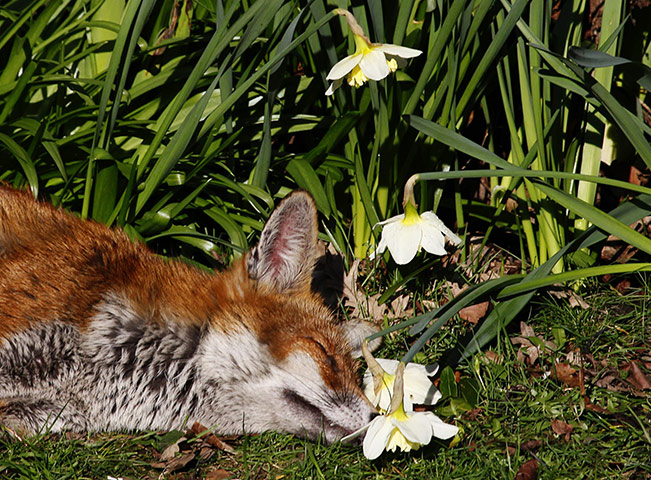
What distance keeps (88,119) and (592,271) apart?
2956 millimetres

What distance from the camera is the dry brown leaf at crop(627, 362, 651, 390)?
3.21 metres

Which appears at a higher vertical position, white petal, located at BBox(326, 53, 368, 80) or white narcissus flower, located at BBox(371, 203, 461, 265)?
white petal, located at BBox(326, 53, 368, 80)

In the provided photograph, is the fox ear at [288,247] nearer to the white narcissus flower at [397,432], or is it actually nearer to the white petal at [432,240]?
the white petal at [432,240]

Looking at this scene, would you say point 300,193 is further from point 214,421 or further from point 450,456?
point 450,456

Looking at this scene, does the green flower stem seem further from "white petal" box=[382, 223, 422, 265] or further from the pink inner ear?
the pink inner ear

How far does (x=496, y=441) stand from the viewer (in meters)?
3.04

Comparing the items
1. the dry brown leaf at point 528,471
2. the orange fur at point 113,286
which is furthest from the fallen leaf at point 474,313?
the dry brown leaf at point 528,471

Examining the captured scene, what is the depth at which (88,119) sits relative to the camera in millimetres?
4234

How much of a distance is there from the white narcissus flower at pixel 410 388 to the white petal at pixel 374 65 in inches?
45.6

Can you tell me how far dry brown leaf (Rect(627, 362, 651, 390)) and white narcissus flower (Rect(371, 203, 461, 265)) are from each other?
3.86ft

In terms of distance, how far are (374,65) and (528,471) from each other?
1.72m

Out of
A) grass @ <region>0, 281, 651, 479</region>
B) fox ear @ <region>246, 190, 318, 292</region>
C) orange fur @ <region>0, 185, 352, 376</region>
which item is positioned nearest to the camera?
grass @ <region>0, 281, 651, 479</region>

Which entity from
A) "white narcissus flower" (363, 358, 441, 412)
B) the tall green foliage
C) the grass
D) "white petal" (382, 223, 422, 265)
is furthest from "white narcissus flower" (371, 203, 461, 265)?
the grass

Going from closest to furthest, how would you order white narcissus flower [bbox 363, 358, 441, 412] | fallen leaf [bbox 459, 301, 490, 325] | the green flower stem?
white narcissus flower [bbox 363, 358, 441, 412]
the green flower stem
fallen leaf [bbox 459, 301, 490, 325]
